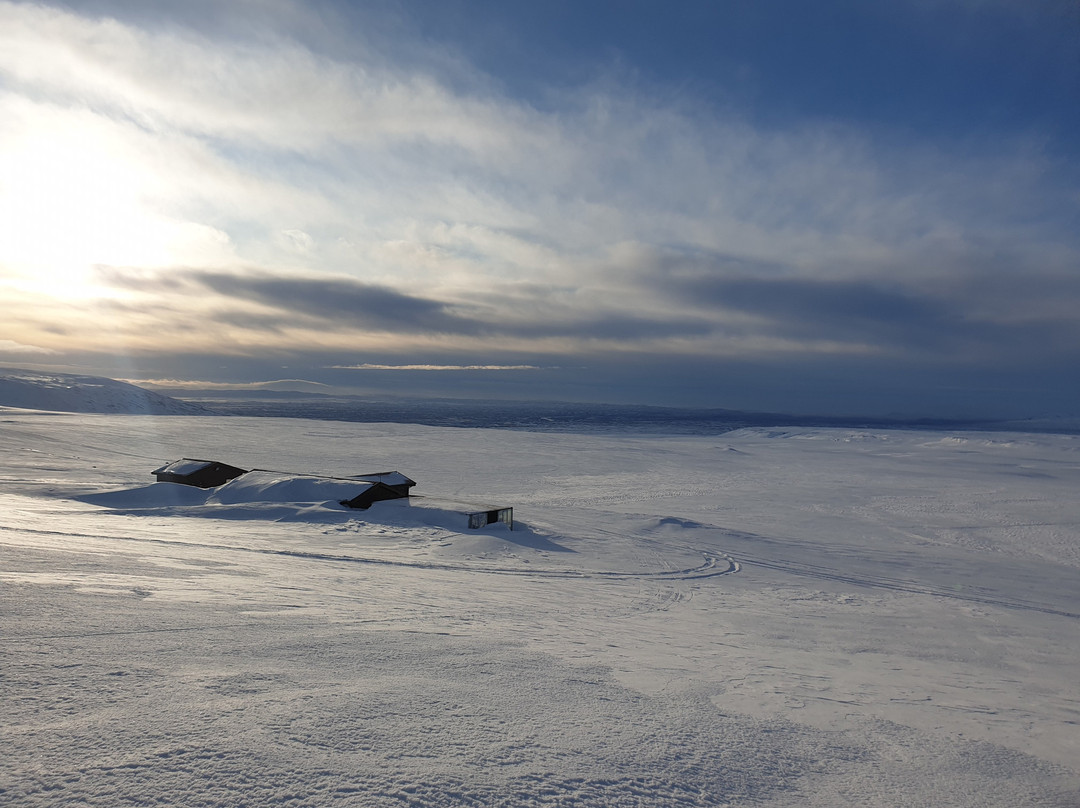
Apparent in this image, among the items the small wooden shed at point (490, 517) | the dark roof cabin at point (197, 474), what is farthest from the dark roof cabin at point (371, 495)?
the dark roof cabin at point (197, 474)

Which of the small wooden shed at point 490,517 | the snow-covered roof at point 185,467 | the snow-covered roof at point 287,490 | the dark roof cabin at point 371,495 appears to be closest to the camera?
the small wooden shed at point 490,517

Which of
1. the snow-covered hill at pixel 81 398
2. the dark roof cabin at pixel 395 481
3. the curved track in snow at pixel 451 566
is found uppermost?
the snow-covered hill at pixel 81 398

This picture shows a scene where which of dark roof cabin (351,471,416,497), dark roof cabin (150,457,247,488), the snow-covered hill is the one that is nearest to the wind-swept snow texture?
dark roof cabin (351,471,416,497)

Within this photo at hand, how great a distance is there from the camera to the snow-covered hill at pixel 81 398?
91938 millimetres

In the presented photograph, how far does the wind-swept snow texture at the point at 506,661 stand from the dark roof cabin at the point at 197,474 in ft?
4.93

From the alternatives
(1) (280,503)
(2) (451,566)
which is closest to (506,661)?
(2) (451,566)

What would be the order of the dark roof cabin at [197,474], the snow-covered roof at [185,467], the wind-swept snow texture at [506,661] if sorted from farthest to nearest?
the snow-covered roof at [185,467]
the dark roof cabin at [197,474]
the wind-swept snow texture at [506,661]

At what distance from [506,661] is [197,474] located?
22.1 m

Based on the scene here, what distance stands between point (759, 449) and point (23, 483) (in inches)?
2289

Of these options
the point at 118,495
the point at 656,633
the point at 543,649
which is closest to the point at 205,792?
the point at 543,649

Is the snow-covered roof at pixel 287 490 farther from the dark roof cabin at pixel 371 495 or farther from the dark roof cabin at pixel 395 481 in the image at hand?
the dark roof cabin at pixel 395 481

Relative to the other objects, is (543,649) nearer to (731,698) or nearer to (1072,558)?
(731,698)

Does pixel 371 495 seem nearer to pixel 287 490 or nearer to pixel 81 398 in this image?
pixel 287 490

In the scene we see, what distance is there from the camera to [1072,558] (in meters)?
20.3
